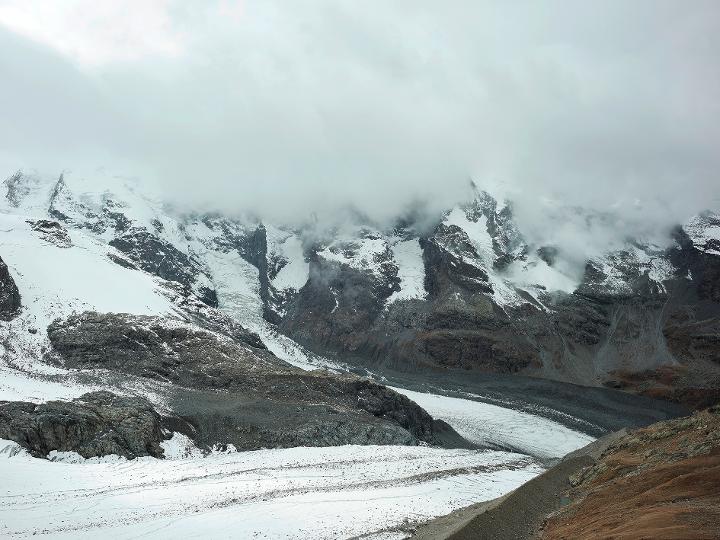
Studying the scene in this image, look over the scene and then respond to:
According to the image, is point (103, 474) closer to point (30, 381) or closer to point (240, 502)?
point (240, 502)

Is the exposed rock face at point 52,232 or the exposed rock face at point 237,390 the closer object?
the exposed rock face at point 237,390

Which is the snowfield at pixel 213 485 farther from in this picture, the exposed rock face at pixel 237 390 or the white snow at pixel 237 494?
the exposed rock face at pixel 237 390

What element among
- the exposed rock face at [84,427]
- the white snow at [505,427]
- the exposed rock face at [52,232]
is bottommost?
the exposed rock face at [84,427]

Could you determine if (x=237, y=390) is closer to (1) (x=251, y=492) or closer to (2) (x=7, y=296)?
(2) (x=7, y=296)

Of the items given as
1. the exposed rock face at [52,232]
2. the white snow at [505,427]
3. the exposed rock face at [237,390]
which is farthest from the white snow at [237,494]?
the exposed rock face at [52,232]

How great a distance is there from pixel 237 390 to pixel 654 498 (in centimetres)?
6670

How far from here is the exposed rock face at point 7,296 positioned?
292 ft

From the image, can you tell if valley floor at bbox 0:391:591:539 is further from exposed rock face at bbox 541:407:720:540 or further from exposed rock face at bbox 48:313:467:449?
exposed rock face at bbox 541:407:720:540

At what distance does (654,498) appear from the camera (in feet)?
87.7

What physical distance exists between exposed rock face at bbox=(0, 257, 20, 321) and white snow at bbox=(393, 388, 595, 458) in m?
82.9

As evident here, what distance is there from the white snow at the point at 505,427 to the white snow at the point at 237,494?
5318 cm

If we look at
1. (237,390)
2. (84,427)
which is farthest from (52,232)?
(84,427)

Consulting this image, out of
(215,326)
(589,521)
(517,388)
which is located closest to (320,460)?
(589,521)

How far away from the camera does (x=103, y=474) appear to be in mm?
42125
